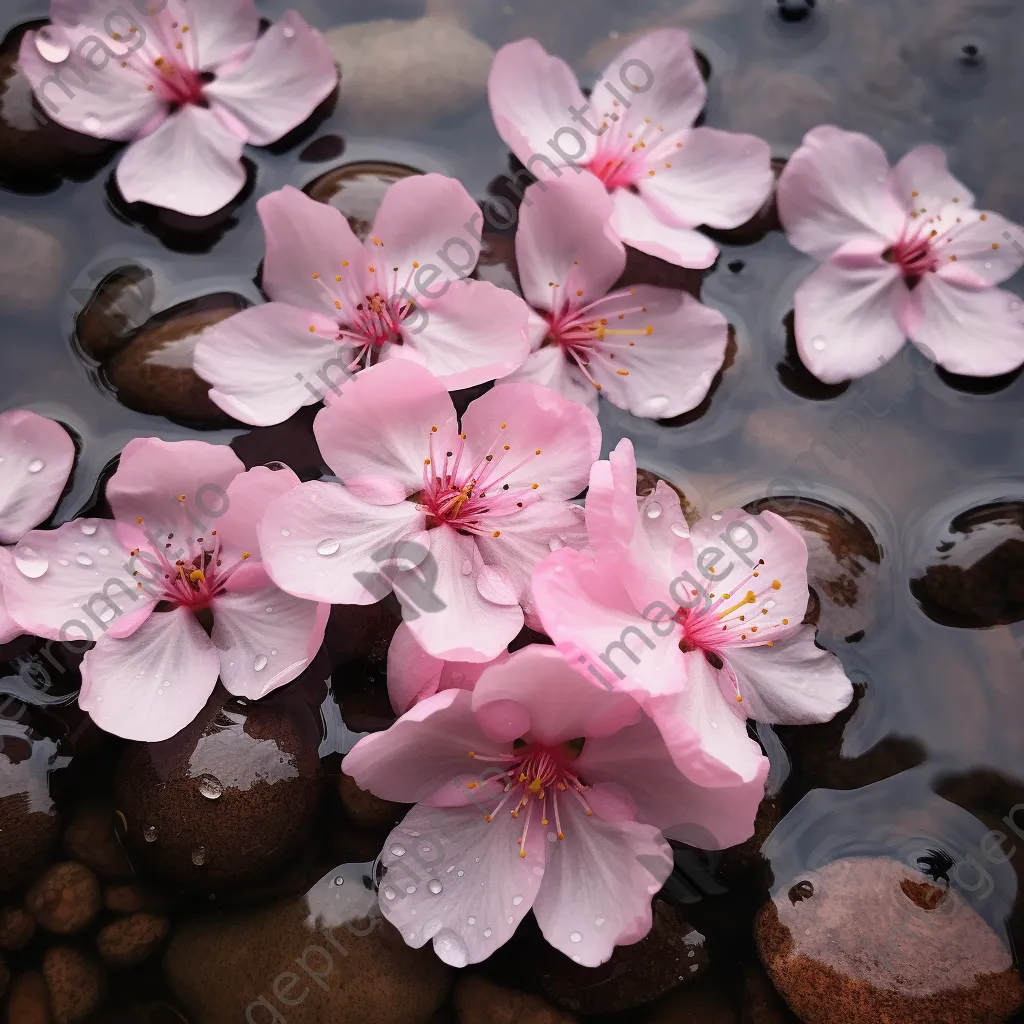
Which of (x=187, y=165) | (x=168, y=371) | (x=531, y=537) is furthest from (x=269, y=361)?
(x=531, y=537)

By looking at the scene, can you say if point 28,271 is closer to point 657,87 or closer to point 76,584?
point 76,584

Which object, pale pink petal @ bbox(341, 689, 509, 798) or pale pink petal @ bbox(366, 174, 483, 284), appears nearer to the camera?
pale pink petal @ bbox(341, 689, 509, 798)

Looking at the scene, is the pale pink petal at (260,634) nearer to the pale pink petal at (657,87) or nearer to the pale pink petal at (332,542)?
the pale pink petal at (332,542)

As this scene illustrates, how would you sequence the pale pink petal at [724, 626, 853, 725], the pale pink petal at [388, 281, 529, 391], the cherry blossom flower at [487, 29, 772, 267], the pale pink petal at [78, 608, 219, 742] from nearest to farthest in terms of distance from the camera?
1. the pale pink petal at [78, 608, 219, 742]
2. the pale pink petal at [724, 626, 853, 725]
3. the pale pink petal at [388, 281, 529, 391]
4. the cherry blossom flower at [487, 29, 772, 267]

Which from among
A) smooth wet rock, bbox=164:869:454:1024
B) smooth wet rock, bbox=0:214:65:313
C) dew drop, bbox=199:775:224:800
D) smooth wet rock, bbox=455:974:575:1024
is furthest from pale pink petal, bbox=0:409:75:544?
smooth wet rock, bbox=455:974:575:1024

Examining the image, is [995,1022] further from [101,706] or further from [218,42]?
[218,42]

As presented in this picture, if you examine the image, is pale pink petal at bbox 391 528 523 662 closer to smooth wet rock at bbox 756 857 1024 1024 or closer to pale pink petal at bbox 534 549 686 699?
pale pink petal at bbox 534 549 686 699

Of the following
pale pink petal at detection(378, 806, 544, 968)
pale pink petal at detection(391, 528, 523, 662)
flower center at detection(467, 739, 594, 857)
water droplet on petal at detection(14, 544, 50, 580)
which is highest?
pale pink petal at detection(391, 528, 523, 662)
